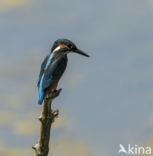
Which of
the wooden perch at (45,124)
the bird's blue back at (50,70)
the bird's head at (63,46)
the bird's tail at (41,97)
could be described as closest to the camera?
the wooden perch at (45,124)

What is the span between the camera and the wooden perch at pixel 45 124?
373 inches

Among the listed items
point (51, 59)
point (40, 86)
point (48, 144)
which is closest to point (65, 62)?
point (51, 59)

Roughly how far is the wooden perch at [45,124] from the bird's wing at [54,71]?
30.3 inches

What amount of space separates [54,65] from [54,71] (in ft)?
0.63

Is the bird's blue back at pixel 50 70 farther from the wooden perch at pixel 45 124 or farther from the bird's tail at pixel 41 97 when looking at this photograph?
the wooden perch at pixel 45 124

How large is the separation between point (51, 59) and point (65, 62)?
46cm

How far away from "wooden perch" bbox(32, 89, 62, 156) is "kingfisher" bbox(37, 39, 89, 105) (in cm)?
31

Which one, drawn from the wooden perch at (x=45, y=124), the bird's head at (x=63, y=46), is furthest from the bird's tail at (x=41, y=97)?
the bird's head at (x=63, y=46)

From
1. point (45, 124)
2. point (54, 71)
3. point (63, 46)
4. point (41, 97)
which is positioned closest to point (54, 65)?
point (54, 71)

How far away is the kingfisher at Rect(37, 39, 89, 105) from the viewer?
412 inches

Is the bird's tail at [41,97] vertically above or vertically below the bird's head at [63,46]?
below

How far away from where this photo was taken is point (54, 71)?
1083 cm

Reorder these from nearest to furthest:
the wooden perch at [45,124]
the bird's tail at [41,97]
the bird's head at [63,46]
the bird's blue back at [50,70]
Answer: the wooden perch at [45,124]
the bird's tail at [41,97]
the bird's blue back at [50,70]
the bird's head at [63,46]

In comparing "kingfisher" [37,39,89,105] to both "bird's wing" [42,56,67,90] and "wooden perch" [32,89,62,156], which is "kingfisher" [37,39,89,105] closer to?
"bird's wing" [42,56,67,90]
